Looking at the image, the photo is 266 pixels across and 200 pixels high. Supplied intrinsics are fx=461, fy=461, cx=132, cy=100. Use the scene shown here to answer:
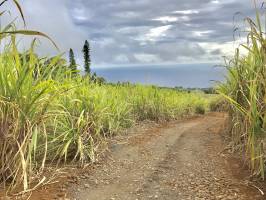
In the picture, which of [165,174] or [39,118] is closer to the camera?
[39,118]

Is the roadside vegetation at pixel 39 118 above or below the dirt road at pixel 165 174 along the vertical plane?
above

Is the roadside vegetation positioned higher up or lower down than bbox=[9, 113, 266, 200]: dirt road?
higher up

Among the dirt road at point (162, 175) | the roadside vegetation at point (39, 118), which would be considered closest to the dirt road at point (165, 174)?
the dirt road at point (162, 175)

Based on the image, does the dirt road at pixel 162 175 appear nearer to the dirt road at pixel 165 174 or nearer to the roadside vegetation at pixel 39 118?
the dirt road at pixel 165 174

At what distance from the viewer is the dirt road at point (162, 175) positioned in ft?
14.5

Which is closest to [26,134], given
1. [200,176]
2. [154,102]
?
[200,176]

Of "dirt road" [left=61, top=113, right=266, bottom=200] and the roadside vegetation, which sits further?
"dirt road" [left=61, top=113, right=266, bottom=200]

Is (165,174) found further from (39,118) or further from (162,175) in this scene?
(39,118)

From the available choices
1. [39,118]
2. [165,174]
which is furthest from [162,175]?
[39,118]

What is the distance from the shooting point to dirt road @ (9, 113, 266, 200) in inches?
174

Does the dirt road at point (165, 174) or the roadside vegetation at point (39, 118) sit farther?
the dirt road at point (165, 174)

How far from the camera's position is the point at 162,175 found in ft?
16.7

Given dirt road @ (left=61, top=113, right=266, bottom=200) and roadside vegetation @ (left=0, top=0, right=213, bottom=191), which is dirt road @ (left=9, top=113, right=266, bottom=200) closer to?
dirt road @ (left=61, top=113, right=266, bottom=200)

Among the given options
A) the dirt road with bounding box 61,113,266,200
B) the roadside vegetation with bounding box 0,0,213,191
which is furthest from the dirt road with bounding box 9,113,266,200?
the roadside vegetation with bounding box 0,0,213,191
